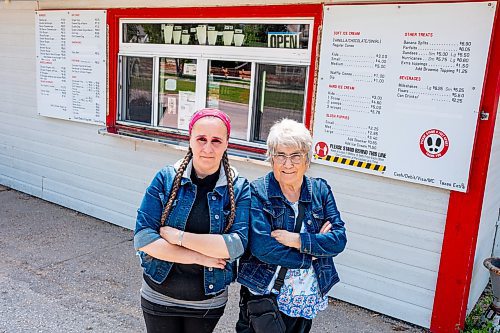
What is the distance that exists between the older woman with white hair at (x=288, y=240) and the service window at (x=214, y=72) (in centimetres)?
197

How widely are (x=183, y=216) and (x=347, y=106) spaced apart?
6.72 ft

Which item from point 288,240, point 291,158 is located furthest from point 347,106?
point 288,240

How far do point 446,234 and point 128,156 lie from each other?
3355 mm

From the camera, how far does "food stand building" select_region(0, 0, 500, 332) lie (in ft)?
11.2

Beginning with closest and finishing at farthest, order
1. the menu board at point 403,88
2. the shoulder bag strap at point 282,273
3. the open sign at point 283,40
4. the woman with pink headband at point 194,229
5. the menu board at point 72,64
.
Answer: the woman with pink headband at point 194,229
the shoulder bag strap at point 282,273
the menu board at point 403,88
the open sign at point 283,40
the menu board at point 72,64

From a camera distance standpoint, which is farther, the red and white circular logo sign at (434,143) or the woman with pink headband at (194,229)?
the red and white circular logo sign at (434,143)

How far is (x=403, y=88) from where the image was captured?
11.7 feet

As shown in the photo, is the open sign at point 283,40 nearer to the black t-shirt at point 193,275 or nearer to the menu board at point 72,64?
the menu board at point 72,64

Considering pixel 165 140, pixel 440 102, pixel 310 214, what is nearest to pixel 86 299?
pixel 165 140

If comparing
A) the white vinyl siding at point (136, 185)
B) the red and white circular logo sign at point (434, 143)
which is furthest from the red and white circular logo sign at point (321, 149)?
the red and white circular logo sign at point (434, 143)

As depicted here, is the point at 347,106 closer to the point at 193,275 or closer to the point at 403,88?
the point at 403,88

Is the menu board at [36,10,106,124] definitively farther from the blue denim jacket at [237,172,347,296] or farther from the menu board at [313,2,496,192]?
the blue denim jacket at [237,172,347,296]

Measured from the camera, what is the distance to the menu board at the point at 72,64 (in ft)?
18.4

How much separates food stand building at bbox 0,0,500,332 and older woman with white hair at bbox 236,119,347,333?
1504 mm
